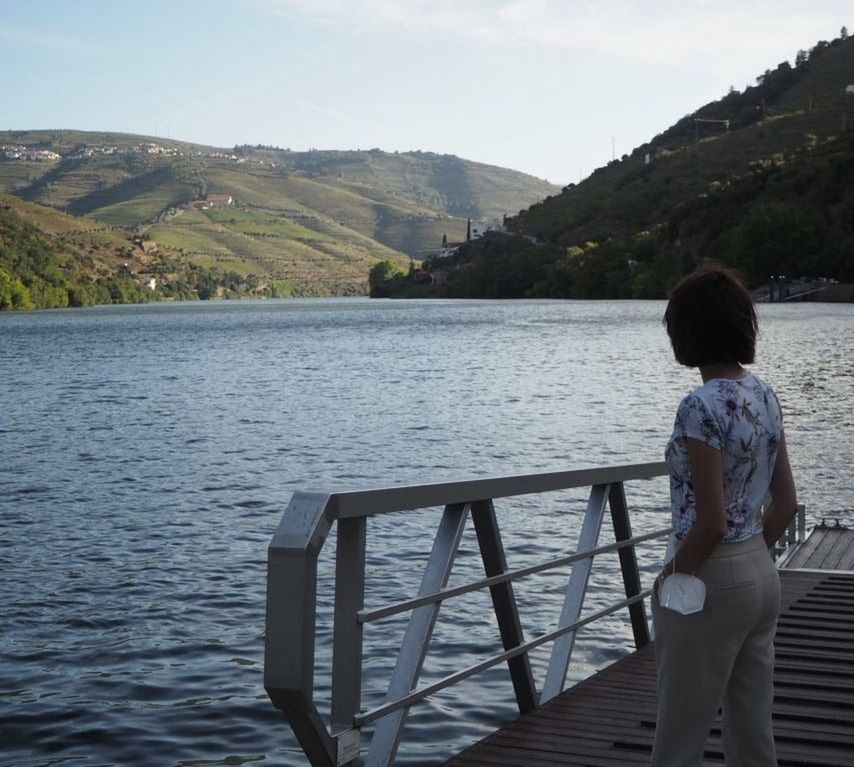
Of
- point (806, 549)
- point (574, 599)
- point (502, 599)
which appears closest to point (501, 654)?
point (502, 599)

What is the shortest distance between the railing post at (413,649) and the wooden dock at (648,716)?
1.79 feet

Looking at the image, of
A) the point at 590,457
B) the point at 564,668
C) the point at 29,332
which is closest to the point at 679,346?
the point at 564,668

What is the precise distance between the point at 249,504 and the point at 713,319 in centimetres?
1745

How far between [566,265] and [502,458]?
13291 centimetres

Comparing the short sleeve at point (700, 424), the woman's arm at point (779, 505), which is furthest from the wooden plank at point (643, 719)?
the short sleeve at point (700, 424)

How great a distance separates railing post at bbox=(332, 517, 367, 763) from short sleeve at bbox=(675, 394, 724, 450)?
3.69 feet

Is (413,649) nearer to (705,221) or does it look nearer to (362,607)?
(362,607)

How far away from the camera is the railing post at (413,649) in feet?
14.3

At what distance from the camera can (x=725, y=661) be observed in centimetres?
344

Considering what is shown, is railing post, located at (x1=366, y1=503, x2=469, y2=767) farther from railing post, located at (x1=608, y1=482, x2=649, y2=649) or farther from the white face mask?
railing post, located at (x1=608, y1=482, x2=649, y2=649)

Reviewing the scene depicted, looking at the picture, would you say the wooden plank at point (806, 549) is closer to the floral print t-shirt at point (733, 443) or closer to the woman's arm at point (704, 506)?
the floral print t-shirt at point (733, 443)

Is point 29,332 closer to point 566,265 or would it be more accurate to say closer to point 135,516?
point 566,265

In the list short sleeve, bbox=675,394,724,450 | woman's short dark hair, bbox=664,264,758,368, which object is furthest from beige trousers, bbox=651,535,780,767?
woman's short dark hair, bbox=664,264,758,368

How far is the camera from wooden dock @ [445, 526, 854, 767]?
192 inches
